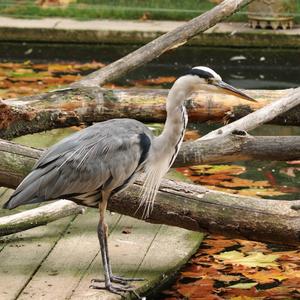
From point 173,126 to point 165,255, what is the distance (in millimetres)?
1006

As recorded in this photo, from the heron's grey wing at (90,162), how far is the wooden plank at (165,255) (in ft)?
2.02

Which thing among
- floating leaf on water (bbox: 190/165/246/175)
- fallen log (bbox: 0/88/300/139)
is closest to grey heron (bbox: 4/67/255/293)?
fallen log (bbox: 0/88/300/139)

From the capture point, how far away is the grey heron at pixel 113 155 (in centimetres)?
462

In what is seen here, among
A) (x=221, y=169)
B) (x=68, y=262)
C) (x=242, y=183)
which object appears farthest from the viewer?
(x=221, y=169)

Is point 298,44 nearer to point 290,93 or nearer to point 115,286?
point 290,93

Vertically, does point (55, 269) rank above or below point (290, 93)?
below

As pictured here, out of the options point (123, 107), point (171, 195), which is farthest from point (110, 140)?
point (123, 107)

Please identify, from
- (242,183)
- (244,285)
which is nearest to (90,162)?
(244,285)

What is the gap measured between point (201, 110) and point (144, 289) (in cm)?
Result: 167

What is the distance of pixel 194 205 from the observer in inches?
200

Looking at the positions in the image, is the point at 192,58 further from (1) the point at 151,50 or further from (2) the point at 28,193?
(2) the point at 28,193

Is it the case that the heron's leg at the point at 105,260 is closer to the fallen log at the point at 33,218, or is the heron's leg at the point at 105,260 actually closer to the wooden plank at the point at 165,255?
the wooden plank at the point at 165,255

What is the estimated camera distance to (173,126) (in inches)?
183

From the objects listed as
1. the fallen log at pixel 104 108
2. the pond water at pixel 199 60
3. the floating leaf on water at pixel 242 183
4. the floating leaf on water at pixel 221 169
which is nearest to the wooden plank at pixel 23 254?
the fallen log at pixel 104 108
